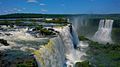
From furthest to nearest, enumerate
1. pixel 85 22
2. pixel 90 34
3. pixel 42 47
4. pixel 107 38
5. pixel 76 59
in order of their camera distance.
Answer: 1. pixel 85 22
2. pixel 90 34
3. pixel 107 38
4. pixel 76 59
5. pixel 42 47

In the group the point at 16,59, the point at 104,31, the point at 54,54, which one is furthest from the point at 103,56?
the point at 104,31

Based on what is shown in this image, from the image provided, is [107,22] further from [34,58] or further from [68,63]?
[34,58]

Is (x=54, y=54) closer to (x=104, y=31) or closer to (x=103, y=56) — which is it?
(x=103, y=56)

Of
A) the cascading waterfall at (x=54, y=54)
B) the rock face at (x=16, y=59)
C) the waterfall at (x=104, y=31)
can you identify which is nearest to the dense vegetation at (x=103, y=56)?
the cascading waterfall at (x=54, y=54)

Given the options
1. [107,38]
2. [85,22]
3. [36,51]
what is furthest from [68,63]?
[85,22]

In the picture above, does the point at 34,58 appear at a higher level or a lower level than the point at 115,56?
higher

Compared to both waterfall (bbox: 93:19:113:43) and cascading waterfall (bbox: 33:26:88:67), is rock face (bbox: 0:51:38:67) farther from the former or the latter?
waterfall (bbox: 93:19:113:43)

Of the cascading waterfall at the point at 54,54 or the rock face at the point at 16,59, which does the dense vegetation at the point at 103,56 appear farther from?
the rock face at the point at 16,59

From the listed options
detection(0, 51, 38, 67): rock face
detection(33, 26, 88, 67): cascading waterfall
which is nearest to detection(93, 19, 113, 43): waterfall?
detection(33, 26, 88, 67): cascading waterfall
